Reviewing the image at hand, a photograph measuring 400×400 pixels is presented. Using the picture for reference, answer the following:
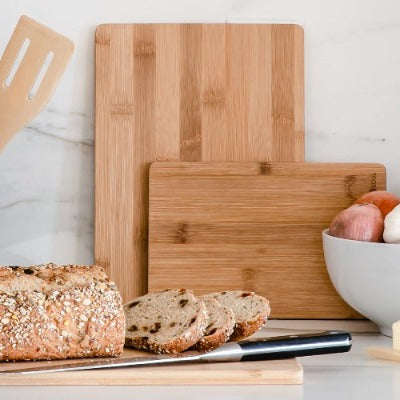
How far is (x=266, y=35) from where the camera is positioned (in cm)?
137

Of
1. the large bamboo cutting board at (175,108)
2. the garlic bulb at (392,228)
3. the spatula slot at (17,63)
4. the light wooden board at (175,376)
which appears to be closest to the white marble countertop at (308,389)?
the light wooden board at (175,376)

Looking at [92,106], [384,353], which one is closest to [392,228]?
[384,353]

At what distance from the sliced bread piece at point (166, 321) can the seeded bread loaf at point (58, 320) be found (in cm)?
5

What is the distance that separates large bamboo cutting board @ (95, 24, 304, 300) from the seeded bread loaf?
→ 1.13 ft

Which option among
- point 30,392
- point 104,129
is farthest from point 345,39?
point 30,392

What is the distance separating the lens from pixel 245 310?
1.14m

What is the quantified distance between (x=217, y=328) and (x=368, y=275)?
0.24 meters

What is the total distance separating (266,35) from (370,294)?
0.45m

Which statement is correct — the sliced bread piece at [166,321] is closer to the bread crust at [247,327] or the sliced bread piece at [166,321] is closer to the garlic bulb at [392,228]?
the bread crust at [247,327]

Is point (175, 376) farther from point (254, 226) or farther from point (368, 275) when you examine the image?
point (254, 226)

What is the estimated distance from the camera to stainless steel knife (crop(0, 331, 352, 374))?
938 mm

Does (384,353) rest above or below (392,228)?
below

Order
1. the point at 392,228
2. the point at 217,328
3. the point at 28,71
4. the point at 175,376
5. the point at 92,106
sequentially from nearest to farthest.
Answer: the point at 175,376 → the point at 217,328 → the point at 392,228 → the point at 28,71 → the point at 92,106

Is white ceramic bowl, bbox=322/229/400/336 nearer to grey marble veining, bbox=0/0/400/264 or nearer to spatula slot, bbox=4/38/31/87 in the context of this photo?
grey marble veining, bbox=0/0/400/264
